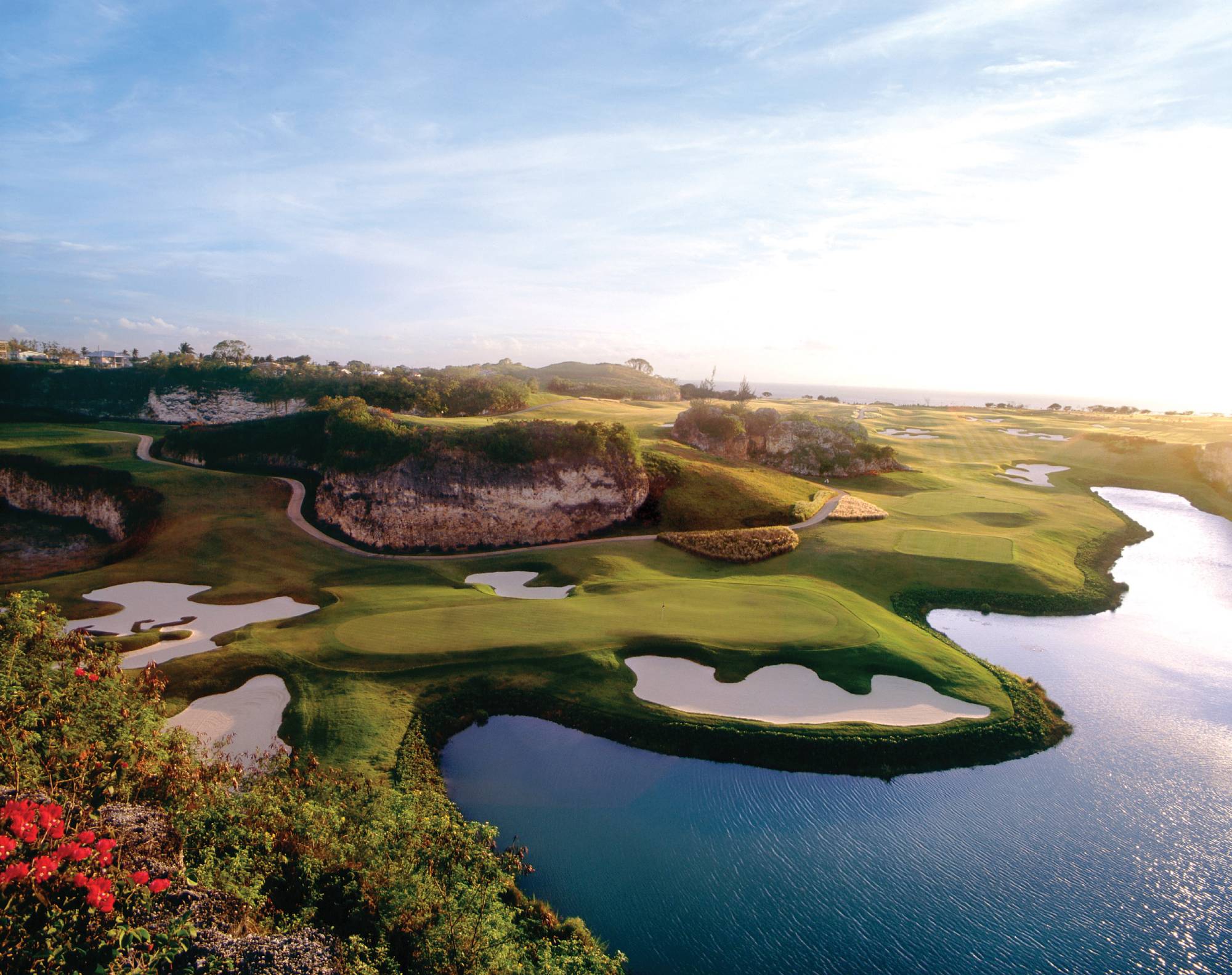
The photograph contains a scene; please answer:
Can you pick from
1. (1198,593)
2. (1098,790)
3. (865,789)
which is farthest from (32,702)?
(1198,593)

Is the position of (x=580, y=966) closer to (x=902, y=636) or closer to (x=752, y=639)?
(x=752, y=639)

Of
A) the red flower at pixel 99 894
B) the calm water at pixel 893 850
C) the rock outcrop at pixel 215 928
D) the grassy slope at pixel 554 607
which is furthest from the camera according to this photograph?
the grassy slope at pixel 554 607

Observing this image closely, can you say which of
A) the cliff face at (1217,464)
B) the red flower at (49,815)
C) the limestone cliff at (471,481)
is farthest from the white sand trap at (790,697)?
the cliff face at (1217,464)

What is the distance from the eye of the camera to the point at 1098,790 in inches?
648

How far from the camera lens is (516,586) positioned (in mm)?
31031

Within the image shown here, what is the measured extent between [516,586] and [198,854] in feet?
74.4

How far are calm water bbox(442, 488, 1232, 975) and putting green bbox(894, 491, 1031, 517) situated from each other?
25.2 metres

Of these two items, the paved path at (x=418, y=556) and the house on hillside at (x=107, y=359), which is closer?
the paved path at (x=418, y=556)

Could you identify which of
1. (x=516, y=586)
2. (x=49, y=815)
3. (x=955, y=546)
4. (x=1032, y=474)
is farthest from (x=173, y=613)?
(x=1032, y=474)

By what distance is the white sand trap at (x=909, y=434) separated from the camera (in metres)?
78.0

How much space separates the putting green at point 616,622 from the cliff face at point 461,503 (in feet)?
33.3

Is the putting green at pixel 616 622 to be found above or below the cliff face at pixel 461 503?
below

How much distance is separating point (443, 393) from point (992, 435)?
71353 mm

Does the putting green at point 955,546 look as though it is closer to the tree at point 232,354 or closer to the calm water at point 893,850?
the calm water at point 893,850
